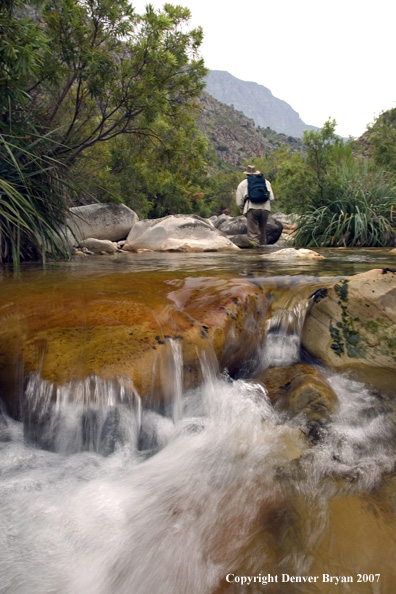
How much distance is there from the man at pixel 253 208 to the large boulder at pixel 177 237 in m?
0.95

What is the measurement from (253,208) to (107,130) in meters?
4.05

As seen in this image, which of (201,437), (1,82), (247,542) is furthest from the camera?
(1,82)

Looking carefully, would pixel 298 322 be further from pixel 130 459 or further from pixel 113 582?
pixel 113 582

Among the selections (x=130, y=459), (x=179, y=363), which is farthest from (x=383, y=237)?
(x=130, y=459)

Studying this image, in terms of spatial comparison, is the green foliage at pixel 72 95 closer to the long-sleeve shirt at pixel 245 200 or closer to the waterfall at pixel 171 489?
the long-sleeve shirt at pixel 245 200

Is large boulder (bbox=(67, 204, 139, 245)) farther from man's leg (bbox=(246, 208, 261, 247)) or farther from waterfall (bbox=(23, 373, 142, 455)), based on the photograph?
waterfall (bbox=(23, 373, 142, 455))

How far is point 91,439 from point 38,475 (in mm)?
289

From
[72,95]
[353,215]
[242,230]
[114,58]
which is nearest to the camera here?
[114,58]

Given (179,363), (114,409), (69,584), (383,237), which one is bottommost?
(69,584)

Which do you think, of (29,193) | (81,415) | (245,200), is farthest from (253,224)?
(81,415)

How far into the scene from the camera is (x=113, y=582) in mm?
1318

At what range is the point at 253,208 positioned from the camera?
31.4ft

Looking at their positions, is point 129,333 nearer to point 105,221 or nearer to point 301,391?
point 301,391

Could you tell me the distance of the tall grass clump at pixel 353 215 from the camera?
912 centimetres
